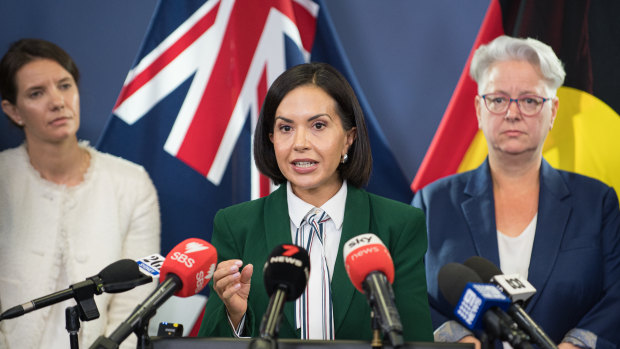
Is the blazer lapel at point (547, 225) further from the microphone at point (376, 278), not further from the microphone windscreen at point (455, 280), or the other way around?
the microphone at point (376, 278)

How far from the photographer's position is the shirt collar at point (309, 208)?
2475 mm

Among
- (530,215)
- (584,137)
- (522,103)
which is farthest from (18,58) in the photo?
(584,137)

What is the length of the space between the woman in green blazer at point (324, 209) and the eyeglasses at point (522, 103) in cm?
107

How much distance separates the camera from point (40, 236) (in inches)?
127

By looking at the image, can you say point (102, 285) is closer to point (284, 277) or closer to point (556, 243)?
point (284, 277)

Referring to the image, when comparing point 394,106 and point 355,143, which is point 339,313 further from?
point 394,106

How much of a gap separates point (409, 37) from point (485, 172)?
33.7 inches

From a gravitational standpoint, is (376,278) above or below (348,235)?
below

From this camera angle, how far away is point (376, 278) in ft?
4.81

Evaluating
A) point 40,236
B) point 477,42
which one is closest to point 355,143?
point 477,42

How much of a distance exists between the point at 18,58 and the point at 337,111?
1.76 meters

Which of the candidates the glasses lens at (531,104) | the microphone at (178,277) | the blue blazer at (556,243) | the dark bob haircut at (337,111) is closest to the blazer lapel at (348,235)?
the dark bob haircut at (337,111)

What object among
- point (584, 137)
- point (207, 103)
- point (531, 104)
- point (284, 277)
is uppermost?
point (207, 103)

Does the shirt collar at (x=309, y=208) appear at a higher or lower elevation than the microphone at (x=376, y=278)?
higher
